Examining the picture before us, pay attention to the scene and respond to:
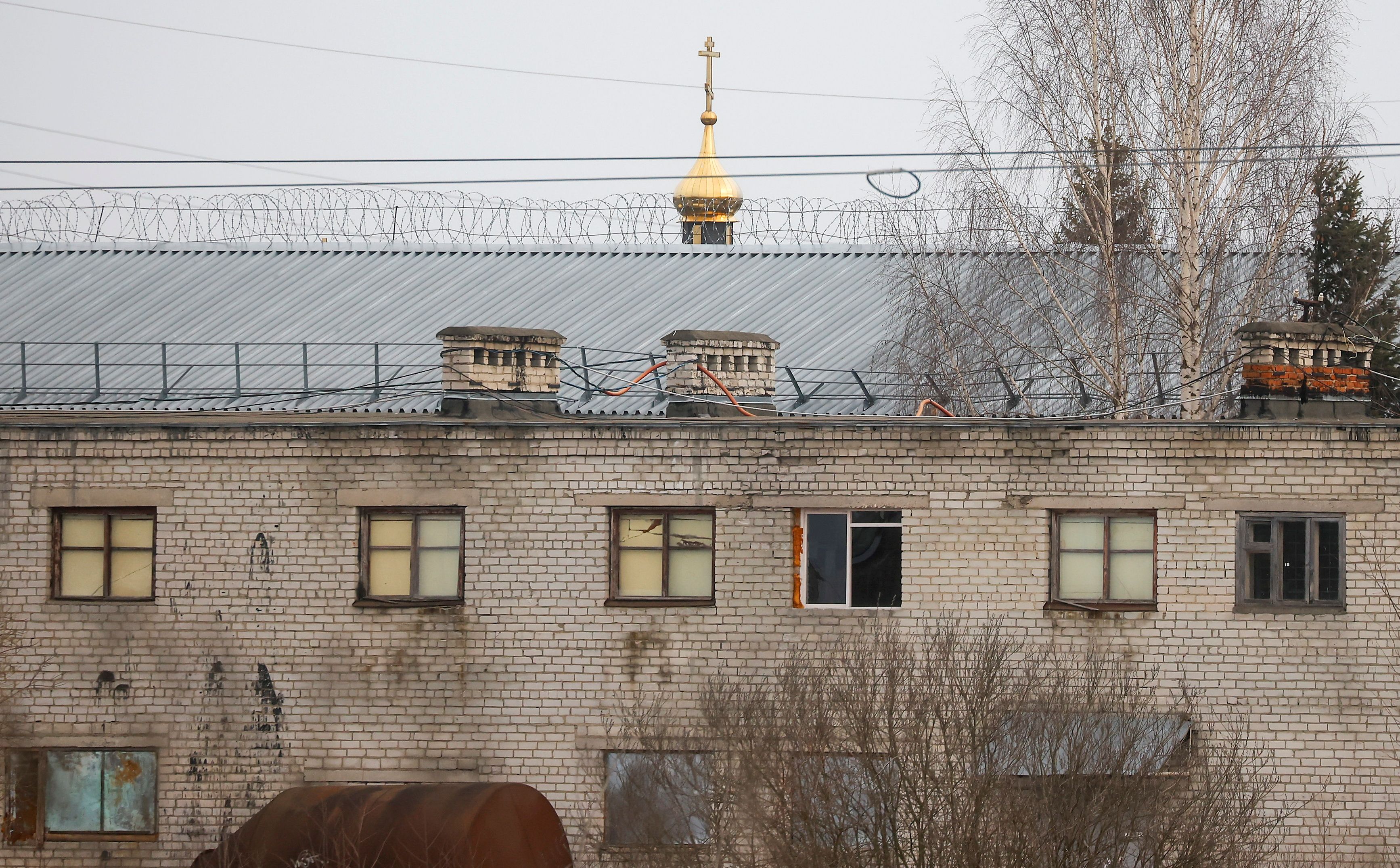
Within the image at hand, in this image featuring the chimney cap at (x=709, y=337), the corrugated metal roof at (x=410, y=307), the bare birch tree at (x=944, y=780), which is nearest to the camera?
the bare birch tree at (x=944, y=780)

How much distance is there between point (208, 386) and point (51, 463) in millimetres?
8135

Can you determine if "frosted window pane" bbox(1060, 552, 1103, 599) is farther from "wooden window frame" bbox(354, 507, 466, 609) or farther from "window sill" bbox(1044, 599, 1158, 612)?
"wooden window frame" bbox(354, 507, 466, 609)

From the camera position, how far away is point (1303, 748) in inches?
579

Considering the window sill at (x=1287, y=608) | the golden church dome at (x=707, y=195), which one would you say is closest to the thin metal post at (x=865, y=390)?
the window sill at (x=1287, y=608)

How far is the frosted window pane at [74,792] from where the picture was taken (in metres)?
15.4

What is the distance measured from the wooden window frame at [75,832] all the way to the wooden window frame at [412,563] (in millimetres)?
2345

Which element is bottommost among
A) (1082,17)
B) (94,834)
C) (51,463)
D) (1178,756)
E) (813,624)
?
(94,834)

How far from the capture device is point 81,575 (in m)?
15.7

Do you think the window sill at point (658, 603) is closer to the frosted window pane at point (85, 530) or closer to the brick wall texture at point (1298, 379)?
the frosted window pane at point (85, 530)

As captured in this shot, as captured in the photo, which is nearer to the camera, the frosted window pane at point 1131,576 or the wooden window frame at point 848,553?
the frosted window pane at point 1131,576

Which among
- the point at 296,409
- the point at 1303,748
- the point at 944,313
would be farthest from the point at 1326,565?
the point at 296,409

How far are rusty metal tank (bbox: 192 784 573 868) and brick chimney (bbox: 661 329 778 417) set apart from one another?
4.11 meters

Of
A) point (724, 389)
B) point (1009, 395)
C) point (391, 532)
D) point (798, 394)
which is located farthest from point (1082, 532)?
point (798, 394)

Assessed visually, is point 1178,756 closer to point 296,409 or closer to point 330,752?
point 330,752
